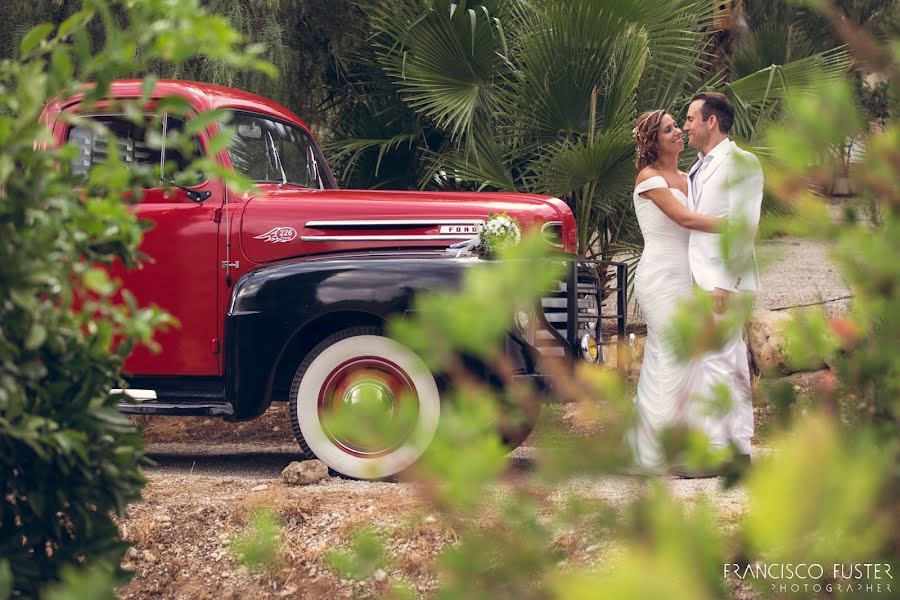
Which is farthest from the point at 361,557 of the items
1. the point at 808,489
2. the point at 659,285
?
the point at 659,285

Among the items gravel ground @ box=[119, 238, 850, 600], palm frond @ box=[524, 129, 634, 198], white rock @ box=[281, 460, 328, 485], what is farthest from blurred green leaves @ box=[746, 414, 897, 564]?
palm frond @ box=[524, 129, 634, 198]

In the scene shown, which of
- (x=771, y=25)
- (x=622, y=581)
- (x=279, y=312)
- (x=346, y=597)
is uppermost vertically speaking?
(x=771, y=25)

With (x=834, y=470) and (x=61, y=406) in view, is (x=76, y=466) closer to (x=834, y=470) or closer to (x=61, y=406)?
(x=61, y=406)

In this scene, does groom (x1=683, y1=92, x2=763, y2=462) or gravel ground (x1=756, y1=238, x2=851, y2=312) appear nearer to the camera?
groom (x1=683, y1=92, x2=763, y2=462)

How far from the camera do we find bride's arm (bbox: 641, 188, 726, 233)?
5.39 m

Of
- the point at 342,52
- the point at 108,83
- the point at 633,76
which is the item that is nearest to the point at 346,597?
the point at 108,83

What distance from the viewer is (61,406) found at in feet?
7.48

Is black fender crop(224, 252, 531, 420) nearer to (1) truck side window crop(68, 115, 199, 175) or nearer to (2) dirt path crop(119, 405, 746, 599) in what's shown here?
(2) dirt path crop(119, 405, 746, 599)

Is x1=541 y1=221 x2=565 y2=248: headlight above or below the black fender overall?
above

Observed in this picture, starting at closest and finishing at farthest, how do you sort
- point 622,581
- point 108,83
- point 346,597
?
point 622,581 → point 108,83 → point 346,597

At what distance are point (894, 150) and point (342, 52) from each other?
26.2 ft

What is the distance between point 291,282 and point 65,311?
3.17 meters

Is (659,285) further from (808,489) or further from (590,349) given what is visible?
(808,489)

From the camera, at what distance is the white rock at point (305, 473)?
5.27 meters
